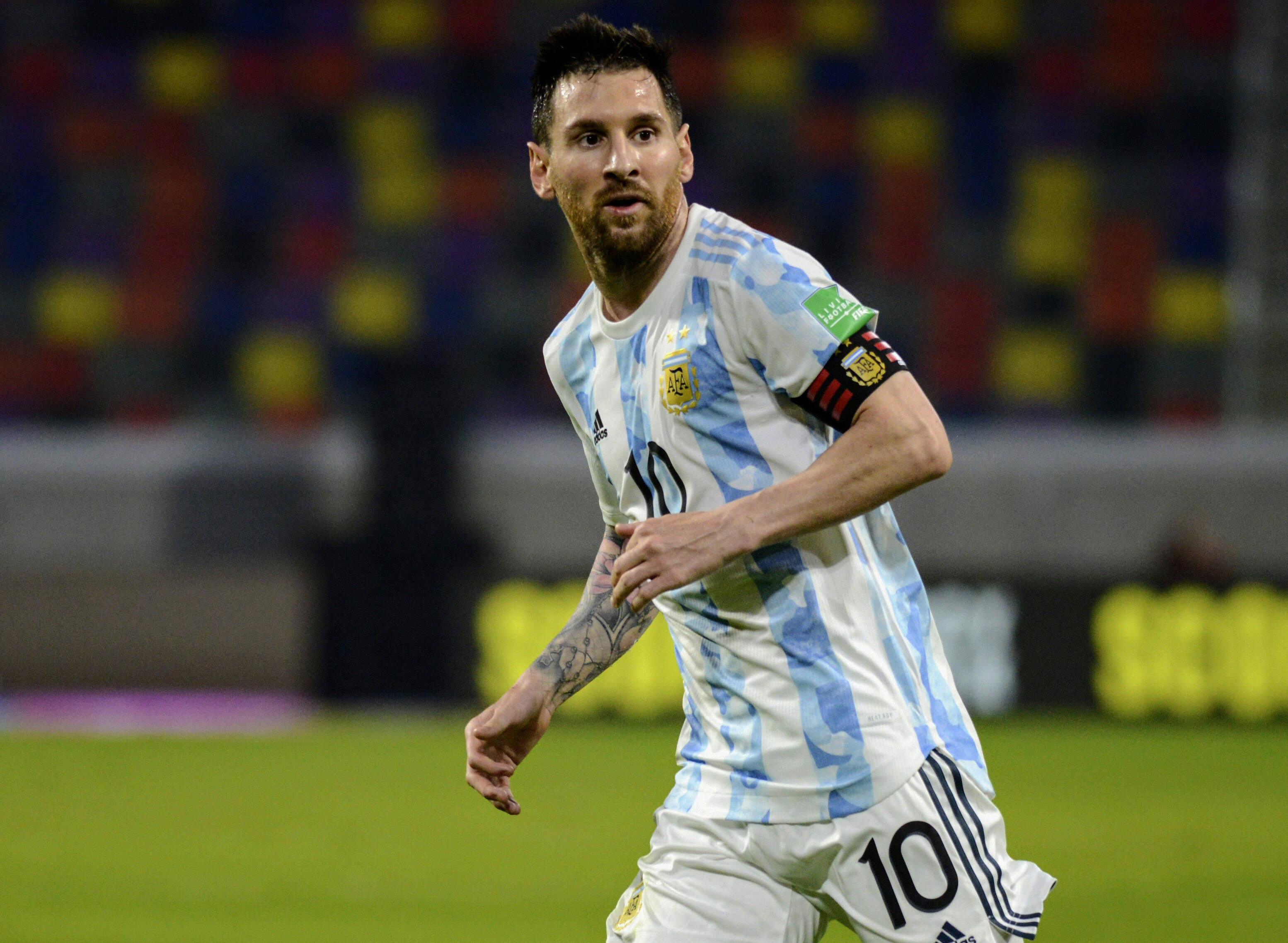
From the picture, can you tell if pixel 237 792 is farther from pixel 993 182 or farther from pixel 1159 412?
pixel 993 182

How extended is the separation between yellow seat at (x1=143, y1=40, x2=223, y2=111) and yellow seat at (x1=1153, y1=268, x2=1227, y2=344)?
8.81 metres

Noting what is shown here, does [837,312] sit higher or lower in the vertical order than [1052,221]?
Result: lower

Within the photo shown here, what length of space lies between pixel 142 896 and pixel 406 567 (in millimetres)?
4727

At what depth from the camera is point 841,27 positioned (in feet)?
49.9

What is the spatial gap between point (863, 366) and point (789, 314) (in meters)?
0.12

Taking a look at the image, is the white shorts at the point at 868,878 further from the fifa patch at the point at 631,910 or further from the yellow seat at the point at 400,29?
the yellow seat at the point at 400,29

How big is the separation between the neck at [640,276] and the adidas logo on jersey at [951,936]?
0.97m

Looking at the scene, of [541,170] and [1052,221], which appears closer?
[541,170]

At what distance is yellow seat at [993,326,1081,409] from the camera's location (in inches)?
534

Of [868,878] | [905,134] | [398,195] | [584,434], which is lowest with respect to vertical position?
[868,878]

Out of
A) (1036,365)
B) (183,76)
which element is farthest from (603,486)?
(183,76)

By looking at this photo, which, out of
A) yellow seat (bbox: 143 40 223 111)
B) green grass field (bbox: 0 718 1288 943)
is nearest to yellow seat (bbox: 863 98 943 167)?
yellow seat (bbox: 143 40 223 111)

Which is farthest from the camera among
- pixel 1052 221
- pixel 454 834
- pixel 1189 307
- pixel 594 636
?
pixel 1052 221

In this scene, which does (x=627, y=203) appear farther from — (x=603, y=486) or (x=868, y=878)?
(x=868, y=878)
